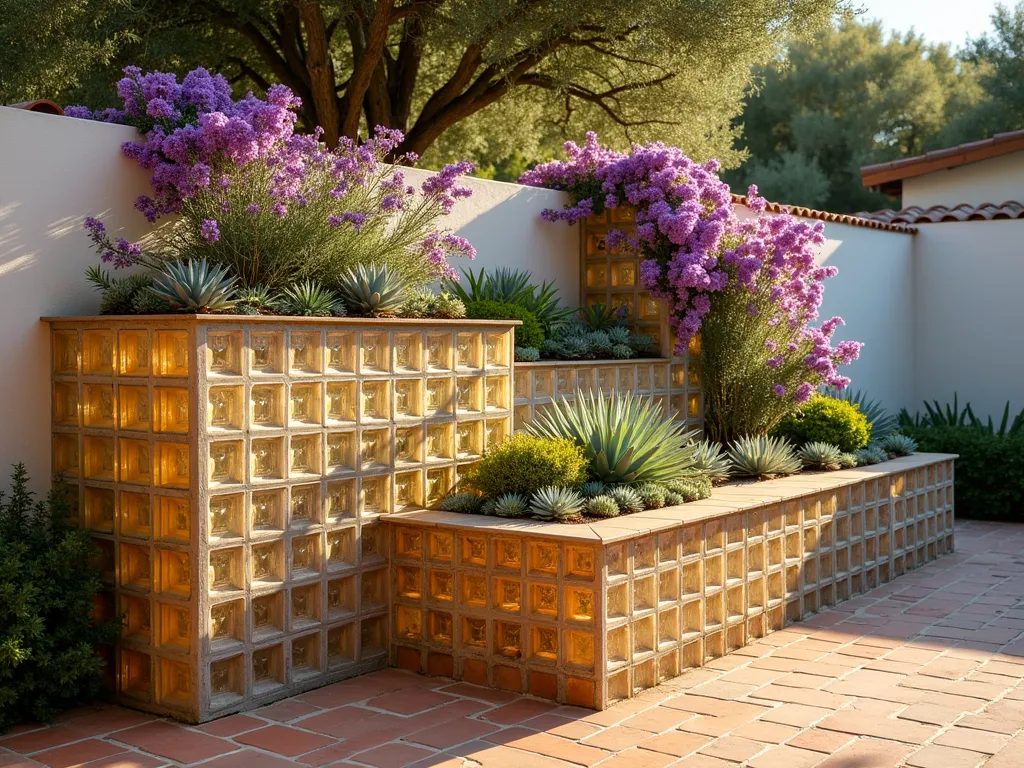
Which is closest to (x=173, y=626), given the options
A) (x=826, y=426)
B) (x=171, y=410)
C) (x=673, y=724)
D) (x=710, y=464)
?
(x=171, y=410)

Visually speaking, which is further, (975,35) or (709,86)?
(975,35)

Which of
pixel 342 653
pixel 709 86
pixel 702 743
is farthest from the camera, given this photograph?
pixel 709 86

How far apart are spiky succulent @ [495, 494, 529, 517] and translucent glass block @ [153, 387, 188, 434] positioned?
1.63 meters

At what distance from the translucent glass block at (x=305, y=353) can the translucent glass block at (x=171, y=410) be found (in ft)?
1.80

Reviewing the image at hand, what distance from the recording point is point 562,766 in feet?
13.6

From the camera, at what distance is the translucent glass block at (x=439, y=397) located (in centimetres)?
578

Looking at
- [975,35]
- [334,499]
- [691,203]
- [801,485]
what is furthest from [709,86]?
[975,35]

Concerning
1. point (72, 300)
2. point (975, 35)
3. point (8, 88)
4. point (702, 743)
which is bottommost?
point (702, 743)

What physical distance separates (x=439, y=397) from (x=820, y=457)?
3285 millimetres

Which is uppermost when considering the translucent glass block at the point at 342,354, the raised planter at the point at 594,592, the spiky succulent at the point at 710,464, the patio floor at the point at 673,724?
the translucent glass block at the point at 342,354

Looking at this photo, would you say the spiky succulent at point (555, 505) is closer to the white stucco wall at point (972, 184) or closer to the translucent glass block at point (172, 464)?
the translucent glass block at point (172, 464)

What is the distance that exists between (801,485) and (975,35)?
66.8 feet

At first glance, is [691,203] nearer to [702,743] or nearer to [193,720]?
[702,743]

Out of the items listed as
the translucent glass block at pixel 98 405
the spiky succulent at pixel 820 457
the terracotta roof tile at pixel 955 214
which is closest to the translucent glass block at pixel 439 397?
the translucent glass block at pixel 98 405
